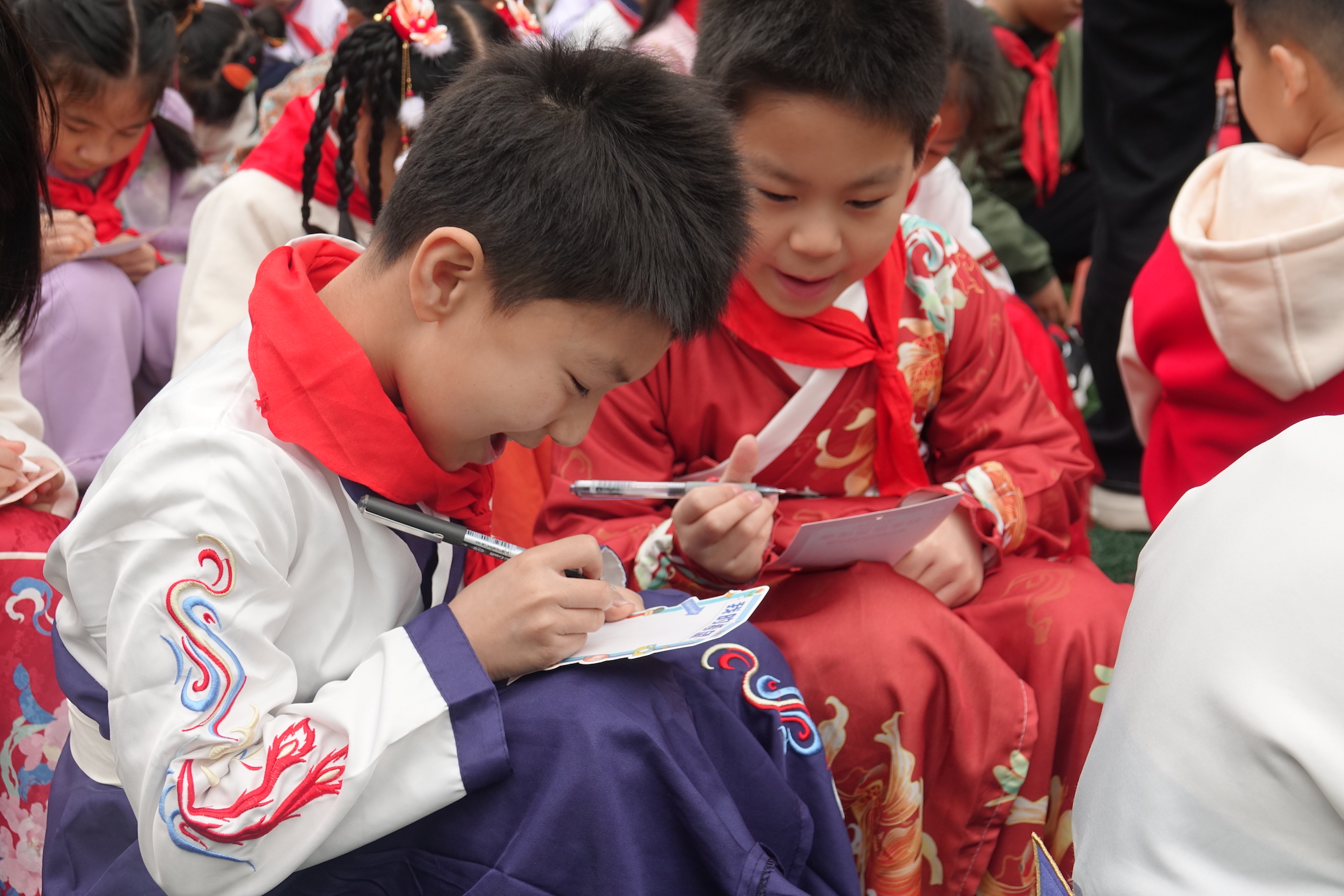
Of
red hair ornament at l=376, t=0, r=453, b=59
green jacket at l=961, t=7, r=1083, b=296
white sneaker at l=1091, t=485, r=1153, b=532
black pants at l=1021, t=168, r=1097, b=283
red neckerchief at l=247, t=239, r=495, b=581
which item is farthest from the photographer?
black pants at l=1021, t=168, r=1097, b=283

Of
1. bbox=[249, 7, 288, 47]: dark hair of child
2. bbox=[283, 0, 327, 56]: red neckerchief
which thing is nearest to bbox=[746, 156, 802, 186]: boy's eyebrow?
bbox=[249, 7, 288, 47]: dark hair of child

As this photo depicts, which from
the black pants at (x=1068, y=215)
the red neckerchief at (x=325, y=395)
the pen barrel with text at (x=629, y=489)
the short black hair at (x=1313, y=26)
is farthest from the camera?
the black pants at (x=1068, y=215)

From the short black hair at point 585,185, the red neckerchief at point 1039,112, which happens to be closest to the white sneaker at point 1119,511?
the red neckerchief at point 1039,112

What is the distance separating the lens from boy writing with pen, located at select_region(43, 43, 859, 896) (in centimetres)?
80

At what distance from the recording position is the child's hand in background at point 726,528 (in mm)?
1130

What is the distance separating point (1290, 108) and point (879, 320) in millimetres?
555

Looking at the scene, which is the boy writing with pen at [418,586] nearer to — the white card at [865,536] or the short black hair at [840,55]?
the white card at [865,536]

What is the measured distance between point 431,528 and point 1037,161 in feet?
8.28

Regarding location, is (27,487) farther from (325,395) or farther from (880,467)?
(880,467)

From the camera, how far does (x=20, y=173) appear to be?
105cm

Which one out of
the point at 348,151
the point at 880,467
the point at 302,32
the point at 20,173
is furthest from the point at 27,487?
the point at 302,32

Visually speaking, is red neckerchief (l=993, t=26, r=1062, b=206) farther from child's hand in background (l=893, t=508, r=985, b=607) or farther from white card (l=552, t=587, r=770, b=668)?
white card (l=552, t=587, r=770, b=668)

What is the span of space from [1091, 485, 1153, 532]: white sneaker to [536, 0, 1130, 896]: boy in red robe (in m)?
0.79

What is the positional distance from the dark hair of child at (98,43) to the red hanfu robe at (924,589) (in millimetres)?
968
